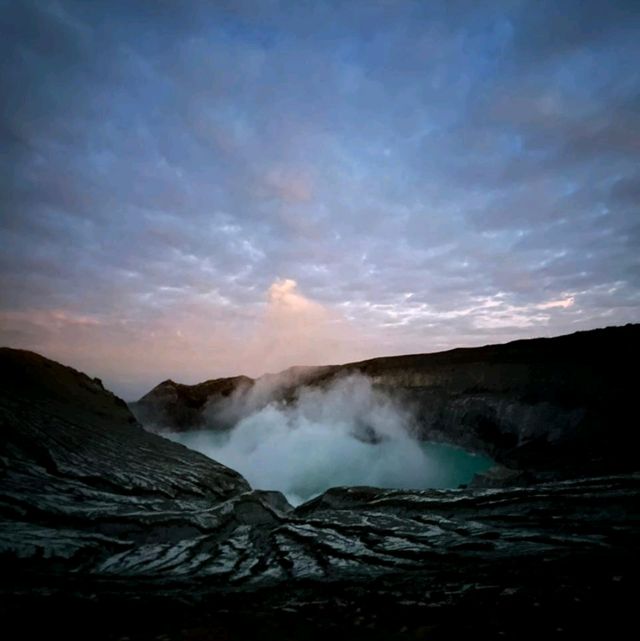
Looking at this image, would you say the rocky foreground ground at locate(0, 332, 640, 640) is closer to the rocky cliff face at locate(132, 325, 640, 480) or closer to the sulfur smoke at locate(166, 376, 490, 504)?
the rocky cliff face at locate(132, 325, 640, 480)

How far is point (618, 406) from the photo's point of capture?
87.3 ft

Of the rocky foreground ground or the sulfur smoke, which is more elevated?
the rocky foreground ground

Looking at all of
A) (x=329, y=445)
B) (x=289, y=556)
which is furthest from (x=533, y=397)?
(x=289, y=556)

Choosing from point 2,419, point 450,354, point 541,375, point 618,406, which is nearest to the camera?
point 2,419

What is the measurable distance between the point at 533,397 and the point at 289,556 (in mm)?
31042

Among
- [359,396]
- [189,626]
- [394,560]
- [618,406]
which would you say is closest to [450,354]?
[359,396]

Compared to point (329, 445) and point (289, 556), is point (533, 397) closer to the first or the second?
point (329, 445)

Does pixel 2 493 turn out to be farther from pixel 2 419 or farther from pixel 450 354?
pixel 450 354

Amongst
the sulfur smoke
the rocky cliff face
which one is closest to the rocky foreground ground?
the rocky cliff face

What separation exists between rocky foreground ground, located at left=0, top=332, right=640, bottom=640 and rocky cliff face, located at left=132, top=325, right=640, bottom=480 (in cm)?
1486

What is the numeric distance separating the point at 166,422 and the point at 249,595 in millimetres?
62874

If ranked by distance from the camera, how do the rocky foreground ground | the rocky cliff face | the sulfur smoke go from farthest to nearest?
the sulfur smoke
the rocky cliff face
the rocky foreground ground

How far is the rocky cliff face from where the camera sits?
25.4 metres

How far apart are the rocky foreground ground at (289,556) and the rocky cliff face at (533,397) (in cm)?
1486
